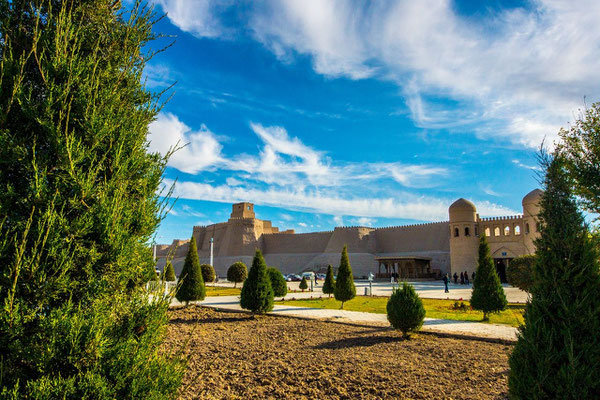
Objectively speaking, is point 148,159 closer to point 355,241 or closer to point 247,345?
point 247,345

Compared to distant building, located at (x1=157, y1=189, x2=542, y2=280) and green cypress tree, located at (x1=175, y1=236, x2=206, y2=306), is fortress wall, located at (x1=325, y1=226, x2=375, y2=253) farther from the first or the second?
green cypress tree, located at (x1=175, y1=236, x2=206, y2=306)

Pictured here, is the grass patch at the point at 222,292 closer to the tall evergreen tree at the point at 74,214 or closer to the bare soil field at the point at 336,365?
the bare soil field at the point at 336,365

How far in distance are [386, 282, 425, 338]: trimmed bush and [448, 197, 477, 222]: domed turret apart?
134 ft

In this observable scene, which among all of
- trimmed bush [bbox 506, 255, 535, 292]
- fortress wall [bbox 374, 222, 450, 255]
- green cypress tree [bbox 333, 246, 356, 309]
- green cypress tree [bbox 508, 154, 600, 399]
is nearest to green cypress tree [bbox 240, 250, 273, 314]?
green cypress tree [bbox 333, 246, 356, 309]

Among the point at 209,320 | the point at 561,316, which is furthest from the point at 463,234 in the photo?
the point at 561,316

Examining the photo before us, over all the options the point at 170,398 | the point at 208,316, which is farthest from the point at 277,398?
the point at 208,316

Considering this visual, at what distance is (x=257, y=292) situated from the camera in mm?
12938

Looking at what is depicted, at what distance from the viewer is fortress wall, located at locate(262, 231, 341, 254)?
68125 millimetres

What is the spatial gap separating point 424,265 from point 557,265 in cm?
5116

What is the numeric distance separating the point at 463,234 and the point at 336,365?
44.1 m

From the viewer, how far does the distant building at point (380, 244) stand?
147 ft

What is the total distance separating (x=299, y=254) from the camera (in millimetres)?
68312

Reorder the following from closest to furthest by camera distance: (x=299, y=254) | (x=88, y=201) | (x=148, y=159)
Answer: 1. (x=88, y=201)
2. (x=148, y=159)
3. (x=299, y=254)

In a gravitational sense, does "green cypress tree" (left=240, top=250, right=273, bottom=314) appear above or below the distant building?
below
